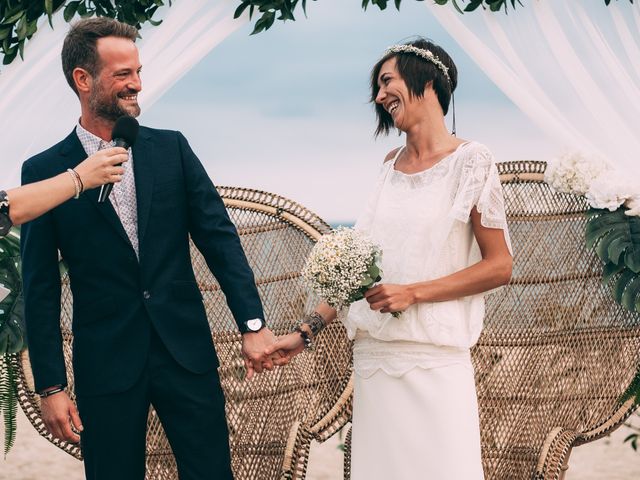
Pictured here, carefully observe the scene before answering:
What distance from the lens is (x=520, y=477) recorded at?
3742 mm

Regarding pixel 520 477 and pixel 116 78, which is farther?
pixel 520 477

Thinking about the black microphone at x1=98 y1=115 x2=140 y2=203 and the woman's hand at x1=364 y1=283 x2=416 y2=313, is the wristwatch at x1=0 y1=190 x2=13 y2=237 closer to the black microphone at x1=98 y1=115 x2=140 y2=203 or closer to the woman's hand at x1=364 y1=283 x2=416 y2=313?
the black microphone at x1=98 y1=115 x2=140 y2=203

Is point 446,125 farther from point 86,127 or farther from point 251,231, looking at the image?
point 251,231

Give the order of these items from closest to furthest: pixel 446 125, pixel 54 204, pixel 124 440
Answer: pixel 54 204 < pixel 124 440 < pixel 446 125

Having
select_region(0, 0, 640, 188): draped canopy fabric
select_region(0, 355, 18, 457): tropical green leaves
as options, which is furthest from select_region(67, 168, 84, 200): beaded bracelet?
select_region(0, 0, 640, 188): draped canopy fabric

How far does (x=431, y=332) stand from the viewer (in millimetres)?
2586

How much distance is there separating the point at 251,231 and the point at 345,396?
2.47 feet

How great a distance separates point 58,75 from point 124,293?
5.83 ft

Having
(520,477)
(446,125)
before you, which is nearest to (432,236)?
(446,125)

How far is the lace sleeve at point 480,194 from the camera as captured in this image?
2537mm

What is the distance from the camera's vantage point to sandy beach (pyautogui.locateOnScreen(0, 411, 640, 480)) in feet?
18.3

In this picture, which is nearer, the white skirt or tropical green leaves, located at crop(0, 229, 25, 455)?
the white skirt

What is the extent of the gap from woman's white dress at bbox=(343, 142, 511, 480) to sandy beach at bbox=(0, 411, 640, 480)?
300cm

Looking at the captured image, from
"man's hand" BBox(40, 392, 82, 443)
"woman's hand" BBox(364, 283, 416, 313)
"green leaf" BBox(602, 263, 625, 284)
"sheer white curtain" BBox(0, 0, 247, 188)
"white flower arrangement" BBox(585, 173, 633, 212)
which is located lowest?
"man's hand" BBox(40, 392, 82, 443)
